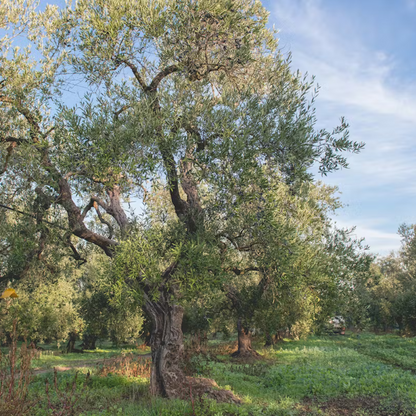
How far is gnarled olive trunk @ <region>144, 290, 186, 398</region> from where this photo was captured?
12242mm

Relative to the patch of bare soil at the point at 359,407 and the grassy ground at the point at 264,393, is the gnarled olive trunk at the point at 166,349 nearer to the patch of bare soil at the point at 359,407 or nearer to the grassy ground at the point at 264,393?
the grassy ground at the point at 264,393

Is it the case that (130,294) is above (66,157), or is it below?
below

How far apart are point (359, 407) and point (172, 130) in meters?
12.0

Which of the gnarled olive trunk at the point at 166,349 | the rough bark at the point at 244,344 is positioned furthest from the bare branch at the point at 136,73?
the rough bark at the point at 244,344

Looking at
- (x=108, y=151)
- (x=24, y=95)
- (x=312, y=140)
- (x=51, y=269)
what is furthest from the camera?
(x=51, y=269)

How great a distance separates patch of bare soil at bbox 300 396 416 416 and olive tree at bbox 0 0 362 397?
200 inches

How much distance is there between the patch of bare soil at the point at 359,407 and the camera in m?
11.6

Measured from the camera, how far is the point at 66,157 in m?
11.3

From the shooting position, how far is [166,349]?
41.8ft

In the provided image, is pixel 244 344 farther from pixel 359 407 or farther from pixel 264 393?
pixel 359 407

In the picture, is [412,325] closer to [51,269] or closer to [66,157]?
[51,269]

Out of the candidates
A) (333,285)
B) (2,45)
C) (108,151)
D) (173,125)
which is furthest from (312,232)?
(2,45)

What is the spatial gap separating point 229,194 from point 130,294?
190 inches

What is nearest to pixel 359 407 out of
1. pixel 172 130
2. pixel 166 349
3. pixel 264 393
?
pixel 264 393
